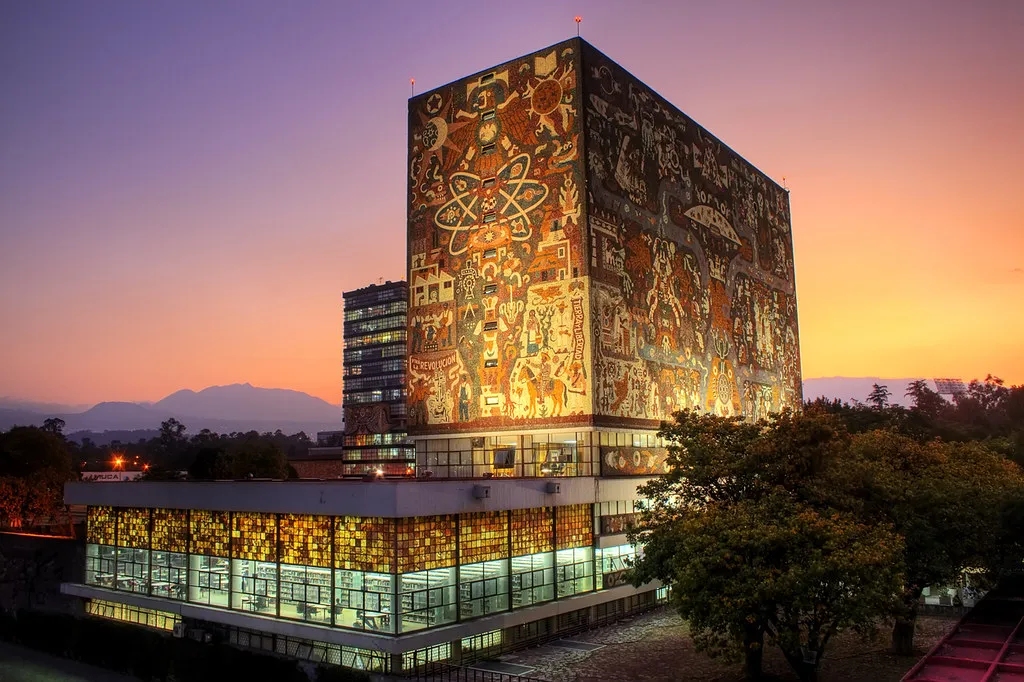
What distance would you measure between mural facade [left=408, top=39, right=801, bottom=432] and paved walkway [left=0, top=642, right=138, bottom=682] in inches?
629

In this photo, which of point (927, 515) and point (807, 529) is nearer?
point (807, 529)

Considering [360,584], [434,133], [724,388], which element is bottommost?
[360,584]

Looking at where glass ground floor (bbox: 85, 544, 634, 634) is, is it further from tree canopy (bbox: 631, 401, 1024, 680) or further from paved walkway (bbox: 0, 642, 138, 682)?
tree canopy (bbox: 631, 401, 1024, 680)

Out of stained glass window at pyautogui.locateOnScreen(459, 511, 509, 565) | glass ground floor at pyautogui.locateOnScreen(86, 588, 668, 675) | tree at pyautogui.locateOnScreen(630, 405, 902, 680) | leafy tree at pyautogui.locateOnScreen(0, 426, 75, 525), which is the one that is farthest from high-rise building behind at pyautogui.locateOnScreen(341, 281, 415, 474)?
tree at pyautogui.locateOnScreen(630, 405, 902, 680)

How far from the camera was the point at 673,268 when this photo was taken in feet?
132

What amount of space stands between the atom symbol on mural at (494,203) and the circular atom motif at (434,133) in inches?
82.1

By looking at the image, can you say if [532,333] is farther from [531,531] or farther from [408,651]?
[408,651]

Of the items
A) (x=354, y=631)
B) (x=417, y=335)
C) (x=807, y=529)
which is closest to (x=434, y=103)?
(x=417, y=335)

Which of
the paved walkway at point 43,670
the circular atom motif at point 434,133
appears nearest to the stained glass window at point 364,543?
the paved walkway at point 43,670

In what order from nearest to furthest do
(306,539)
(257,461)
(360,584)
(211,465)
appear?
(360,584) → (306,539) → (257,461) → (211,465)

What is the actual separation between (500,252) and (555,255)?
2893 millimetres

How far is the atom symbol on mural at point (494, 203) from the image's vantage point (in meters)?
35.8

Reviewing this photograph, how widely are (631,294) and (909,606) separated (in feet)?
55.6

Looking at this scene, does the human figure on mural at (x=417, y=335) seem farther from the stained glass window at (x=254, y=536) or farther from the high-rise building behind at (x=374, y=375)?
the high-rise building behind at (x=374, y=375)
